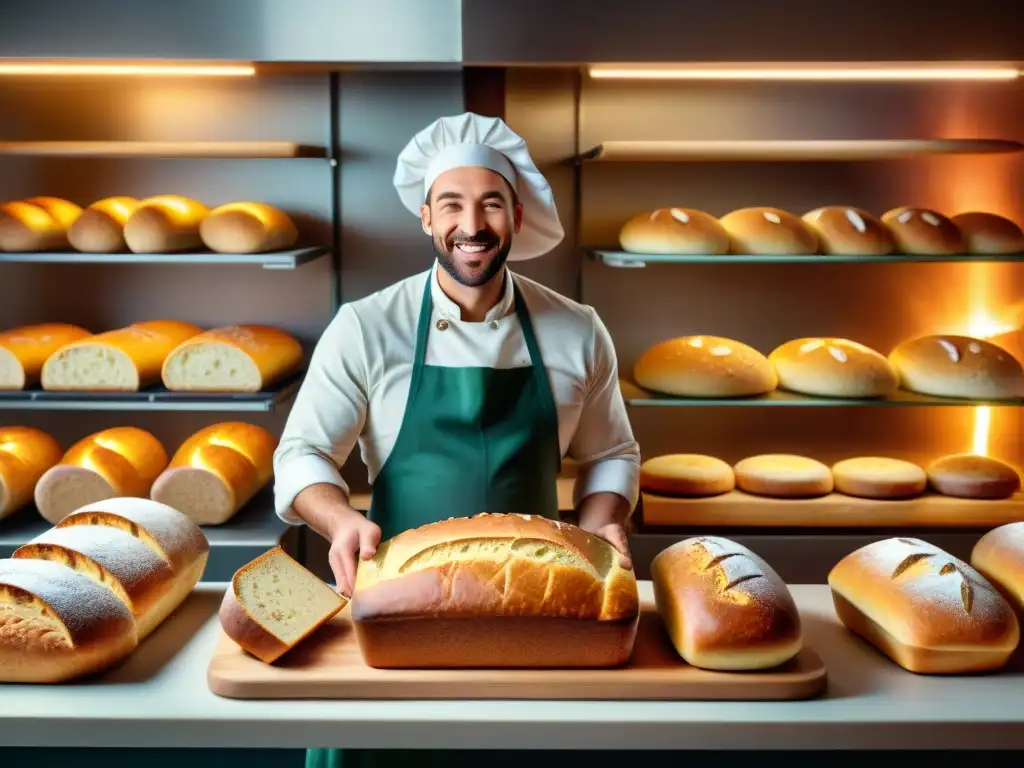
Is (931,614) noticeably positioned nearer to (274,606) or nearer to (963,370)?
(274,606)

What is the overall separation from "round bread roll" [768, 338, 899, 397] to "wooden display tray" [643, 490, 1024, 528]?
12.3 inches

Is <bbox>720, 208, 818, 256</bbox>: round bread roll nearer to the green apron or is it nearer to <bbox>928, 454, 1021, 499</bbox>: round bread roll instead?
<bbox>928, 454, 1021, 499</bbox>: round bread roll

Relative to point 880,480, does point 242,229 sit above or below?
above

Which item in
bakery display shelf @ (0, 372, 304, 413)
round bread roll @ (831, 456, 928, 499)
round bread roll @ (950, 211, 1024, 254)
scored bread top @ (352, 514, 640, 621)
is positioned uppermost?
round bread roll @ (950, 211, 1024, 254)

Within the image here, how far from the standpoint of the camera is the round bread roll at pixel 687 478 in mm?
3012

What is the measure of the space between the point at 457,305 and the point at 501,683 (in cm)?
92

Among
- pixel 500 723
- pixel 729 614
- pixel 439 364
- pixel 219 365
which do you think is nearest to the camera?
pixel 500 723

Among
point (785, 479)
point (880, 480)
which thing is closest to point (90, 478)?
point (785, 479)

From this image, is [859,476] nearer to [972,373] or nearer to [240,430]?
[972,373]

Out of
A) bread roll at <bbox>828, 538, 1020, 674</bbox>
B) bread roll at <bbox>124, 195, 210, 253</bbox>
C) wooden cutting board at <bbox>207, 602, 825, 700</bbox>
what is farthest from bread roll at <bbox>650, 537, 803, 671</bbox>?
bread roll at <bbox>124, 195, 210, 253</bbox>

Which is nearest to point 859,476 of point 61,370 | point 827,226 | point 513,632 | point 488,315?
point 827,226

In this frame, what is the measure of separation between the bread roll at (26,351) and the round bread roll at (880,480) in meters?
2.23

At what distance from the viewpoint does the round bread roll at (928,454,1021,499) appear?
9.95 feet

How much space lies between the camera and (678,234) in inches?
117
